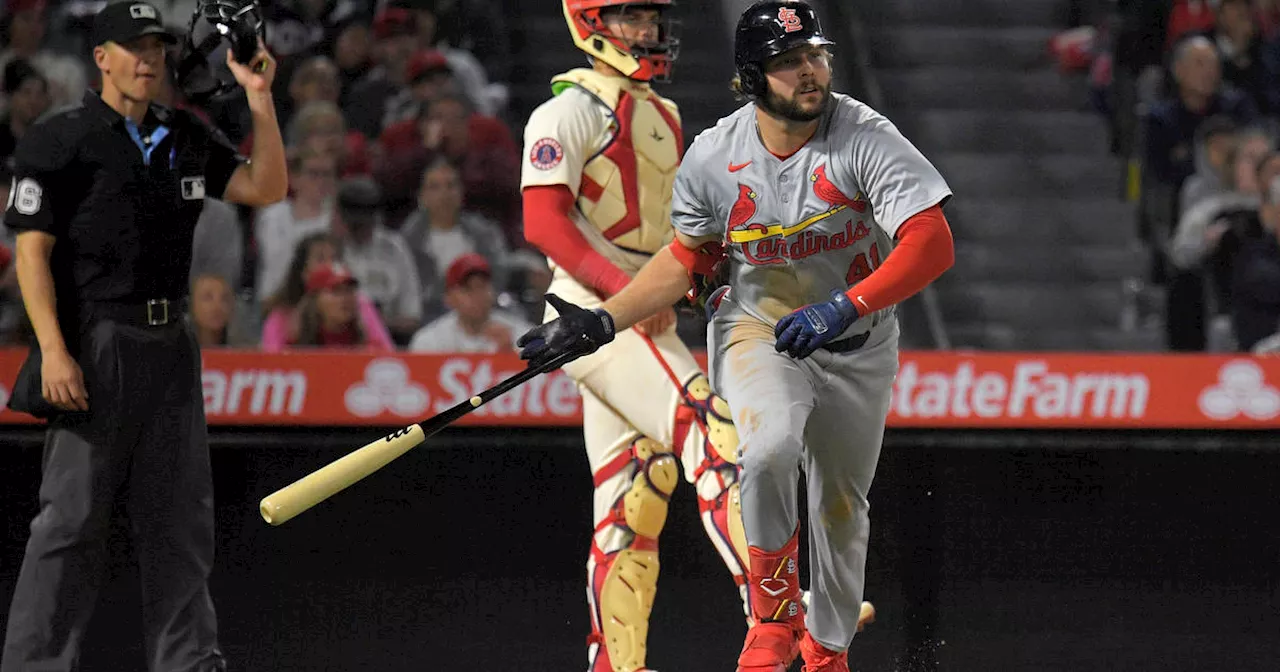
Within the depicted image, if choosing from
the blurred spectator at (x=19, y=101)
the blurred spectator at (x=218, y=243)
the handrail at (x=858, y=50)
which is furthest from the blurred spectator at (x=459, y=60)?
the blurred spectator at (x=19, y=101)

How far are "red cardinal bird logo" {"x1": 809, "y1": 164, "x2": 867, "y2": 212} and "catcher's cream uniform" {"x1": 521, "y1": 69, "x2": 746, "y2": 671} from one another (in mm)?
708

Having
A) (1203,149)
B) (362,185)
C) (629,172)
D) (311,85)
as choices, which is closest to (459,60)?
(311,85)

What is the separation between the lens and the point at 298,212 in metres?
8.19

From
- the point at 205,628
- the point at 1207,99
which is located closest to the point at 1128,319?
the point at 1207,99

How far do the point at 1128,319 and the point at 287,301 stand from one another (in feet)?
13.6

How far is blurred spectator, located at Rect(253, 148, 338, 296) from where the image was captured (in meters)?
8.05

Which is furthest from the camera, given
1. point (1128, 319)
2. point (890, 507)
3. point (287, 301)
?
point (1128, 319)

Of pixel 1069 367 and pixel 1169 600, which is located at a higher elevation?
pixel 1069 367

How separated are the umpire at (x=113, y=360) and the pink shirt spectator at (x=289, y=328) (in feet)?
7.68

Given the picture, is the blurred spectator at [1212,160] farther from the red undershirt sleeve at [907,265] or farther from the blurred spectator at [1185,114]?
the red undershirt sleeve at [907,265]

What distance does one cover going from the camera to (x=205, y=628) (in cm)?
480

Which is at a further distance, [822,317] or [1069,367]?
[1069,367]

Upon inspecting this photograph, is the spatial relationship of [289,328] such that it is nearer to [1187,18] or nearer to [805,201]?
[805,201]

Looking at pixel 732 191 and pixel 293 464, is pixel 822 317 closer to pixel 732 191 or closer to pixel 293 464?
pixel 732 191
